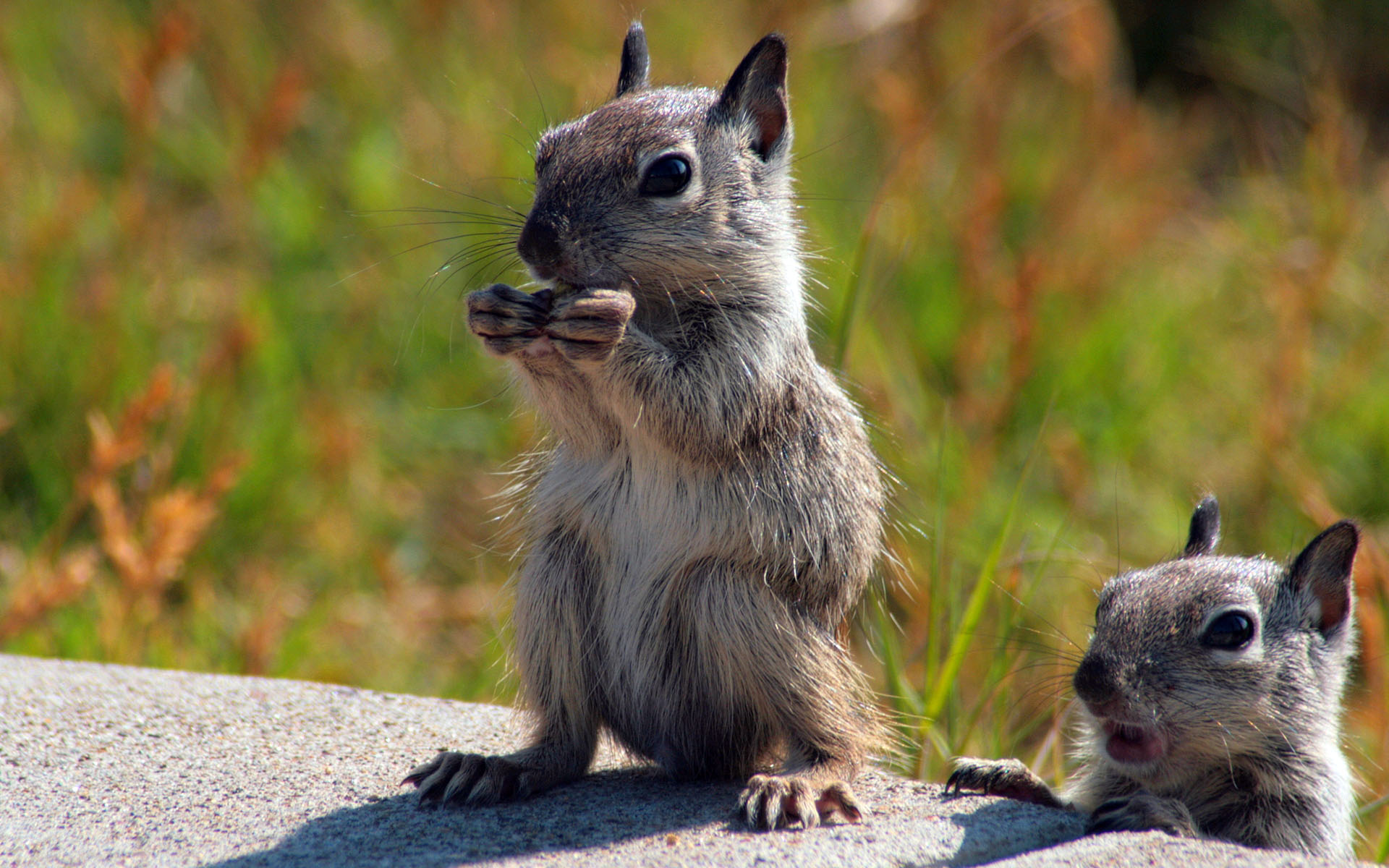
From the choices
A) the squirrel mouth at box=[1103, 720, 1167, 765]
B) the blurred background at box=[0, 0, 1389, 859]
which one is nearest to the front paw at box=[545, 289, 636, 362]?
the blurred background at box=[0, 0, 1389, 859]

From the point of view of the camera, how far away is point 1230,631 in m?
3.36

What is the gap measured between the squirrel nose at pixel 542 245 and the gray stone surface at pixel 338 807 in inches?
53.3

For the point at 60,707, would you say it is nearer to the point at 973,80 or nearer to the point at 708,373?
the point at 708,373

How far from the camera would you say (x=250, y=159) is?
6305mm

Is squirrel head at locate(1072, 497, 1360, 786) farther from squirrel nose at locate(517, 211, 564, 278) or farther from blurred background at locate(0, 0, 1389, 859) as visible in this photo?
squirrel nose at locate(517, 211, 564, 278)

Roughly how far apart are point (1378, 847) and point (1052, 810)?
1.05 metres

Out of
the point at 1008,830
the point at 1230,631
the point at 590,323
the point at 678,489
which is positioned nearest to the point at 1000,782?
the point at 1008,830

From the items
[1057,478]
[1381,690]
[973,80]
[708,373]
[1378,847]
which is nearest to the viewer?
[708,373]

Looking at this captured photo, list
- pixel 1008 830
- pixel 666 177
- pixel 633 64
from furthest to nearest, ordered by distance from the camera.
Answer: pixel 633 64 < pixel 666 177 < pixel 1008 830

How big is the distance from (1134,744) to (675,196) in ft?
5.83

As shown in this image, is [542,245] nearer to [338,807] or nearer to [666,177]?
[666,177]

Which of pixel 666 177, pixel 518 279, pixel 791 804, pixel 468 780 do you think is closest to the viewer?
pixel 791 804

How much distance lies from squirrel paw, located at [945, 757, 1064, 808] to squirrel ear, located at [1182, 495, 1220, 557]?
85cm

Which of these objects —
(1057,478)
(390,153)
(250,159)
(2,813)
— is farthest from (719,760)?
(390,153)
